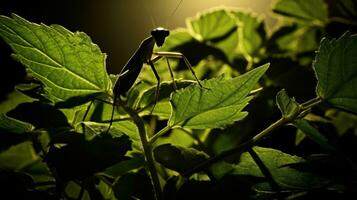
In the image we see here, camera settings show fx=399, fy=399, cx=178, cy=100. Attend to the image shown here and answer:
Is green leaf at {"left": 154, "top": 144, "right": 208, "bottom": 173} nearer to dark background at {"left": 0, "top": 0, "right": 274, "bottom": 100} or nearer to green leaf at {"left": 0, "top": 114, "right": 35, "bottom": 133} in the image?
green leaf at {"left": 0, "top": 114, "right": 35, "bottom": 133}

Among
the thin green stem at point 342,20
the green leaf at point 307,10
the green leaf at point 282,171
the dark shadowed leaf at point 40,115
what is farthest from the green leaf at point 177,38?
the green leaf at point 282,171

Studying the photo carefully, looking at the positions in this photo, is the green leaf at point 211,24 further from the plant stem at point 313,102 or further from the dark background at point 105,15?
the dark background at point 105,15

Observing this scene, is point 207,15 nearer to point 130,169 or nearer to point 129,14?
point 130,169

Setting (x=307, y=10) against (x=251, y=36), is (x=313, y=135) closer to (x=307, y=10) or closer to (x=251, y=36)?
(x=251, y=36)

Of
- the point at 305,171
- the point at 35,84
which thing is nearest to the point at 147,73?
the point at 35,84

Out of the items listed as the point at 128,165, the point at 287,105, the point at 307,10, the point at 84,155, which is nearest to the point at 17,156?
the point at 128,165
